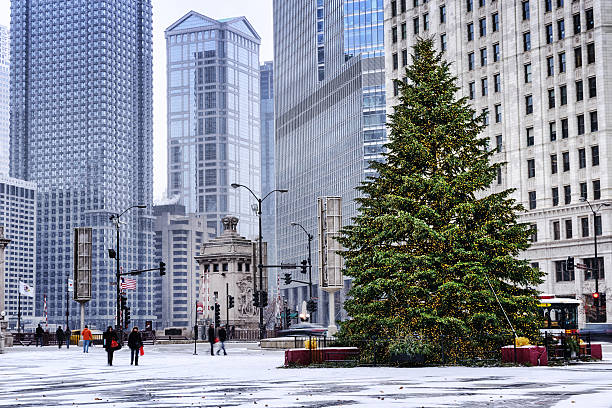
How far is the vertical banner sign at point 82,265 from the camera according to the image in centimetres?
6175

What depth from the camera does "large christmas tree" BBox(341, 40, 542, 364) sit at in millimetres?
33812

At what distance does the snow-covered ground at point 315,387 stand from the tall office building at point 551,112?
54.9 m

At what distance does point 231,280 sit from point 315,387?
67842mm

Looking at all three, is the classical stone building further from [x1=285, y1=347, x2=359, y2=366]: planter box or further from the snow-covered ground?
the snow-covered ground

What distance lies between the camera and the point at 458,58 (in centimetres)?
10475

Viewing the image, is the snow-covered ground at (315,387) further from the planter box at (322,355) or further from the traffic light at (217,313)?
the traffic light at (217,313)

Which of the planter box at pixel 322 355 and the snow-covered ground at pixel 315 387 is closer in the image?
the snow-covered ground at pixel 315 387

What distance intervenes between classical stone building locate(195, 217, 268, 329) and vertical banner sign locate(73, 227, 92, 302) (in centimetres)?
2758

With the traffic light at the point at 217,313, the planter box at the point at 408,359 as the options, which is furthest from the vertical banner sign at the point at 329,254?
the traffic light at the point at 217,313

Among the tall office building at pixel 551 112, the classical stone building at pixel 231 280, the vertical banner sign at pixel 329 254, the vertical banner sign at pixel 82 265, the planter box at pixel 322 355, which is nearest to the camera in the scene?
the planter box at pixel 322 355

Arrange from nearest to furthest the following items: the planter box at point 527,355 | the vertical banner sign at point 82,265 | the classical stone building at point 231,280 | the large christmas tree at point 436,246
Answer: the planter box at point 527,355 < the large christmas tree at point 436,246 < the vertical banner sign at point 82,265 < the classical stone building at point 231,280

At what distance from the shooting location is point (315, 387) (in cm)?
2434

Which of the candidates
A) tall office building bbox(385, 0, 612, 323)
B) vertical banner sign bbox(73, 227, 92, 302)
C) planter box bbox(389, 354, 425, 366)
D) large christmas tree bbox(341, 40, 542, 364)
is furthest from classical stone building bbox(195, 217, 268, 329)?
planter box bbox(389, 354, 425, 366)

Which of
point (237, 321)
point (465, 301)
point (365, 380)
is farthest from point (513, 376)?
point (237, 321)
